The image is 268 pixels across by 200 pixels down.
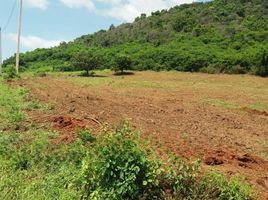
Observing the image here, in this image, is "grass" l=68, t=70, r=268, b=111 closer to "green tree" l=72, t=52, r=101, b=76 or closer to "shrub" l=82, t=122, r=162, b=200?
"green tree" l=72, t=52, r=101, b=76

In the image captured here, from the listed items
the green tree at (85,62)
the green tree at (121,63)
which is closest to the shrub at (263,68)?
the green tree at (121,63)

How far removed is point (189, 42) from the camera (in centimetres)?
5400

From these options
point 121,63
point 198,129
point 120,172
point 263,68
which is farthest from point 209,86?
point 120,172

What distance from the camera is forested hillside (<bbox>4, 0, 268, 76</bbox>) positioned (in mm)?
44219

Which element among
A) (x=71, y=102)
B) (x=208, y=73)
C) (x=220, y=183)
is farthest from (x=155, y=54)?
(x=220, y=183)

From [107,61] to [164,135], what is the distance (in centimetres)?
4145

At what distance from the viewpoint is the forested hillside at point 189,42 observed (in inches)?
1741

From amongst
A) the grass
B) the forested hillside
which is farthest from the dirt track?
the forested hillside

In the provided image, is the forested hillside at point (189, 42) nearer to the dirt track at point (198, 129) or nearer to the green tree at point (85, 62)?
the green tree at point (85, 62)

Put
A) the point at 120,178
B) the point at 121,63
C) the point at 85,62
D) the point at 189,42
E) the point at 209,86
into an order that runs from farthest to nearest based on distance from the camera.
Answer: the point at 189,42 → the point at 85,62 → the point at 121,63 → the point at 209,86 → the point at 120,178

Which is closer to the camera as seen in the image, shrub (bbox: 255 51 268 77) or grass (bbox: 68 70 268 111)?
grass (bbox: 68 70 268 111)

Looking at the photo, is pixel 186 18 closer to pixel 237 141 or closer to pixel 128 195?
pixel 237 141

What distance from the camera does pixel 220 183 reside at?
636 centimetres

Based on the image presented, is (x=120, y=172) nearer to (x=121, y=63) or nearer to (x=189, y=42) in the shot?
(x=121, y=63)
